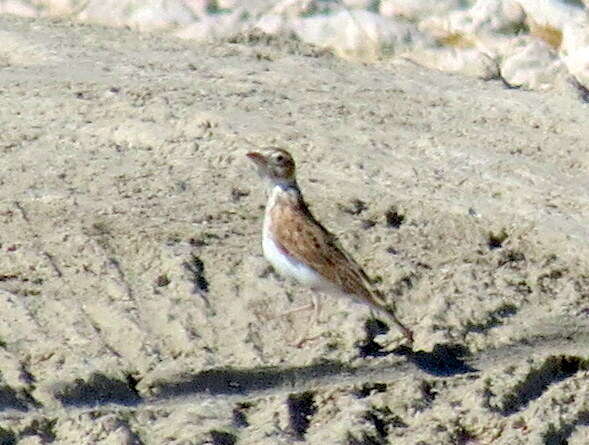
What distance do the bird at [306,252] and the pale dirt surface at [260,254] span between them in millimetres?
174

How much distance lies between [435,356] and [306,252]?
30.7 inches

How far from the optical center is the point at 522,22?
1383 centimetres

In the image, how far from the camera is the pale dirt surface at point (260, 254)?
27.0 ft

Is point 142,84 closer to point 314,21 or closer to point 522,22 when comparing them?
point 314,21

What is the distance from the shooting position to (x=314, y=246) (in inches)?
357

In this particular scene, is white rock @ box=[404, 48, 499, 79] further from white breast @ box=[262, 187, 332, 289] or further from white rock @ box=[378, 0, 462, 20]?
white breast @ box=[262, 187, 332, 289]

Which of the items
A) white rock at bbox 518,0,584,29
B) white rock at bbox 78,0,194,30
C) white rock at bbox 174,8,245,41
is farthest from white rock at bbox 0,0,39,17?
white rock at bbox 518,0,584,29

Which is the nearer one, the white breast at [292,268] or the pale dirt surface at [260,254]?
the pale dirt surface at [260,254]

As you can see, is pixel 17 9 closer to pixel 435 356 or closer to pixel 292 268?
pixel 292 268

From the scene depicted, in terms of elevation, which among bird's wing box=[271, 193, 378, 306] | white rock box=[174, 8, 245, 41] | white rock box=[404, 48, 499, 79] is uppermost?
bird's wing box=[271, 193, 378, 306]

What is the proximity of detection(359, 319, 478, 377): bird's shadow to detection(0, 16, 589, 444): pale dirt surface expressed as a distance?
12 mm

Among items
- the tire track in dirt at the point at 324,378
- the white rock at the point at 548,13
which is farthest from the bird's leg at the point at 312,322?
the white rock at the point at 548,13

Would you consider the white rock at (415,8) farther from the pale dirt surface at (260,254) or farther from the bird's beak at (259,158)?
the bird's beak at (259,158)

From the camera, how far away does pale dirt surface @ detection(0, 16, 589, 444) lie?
8.24 metres
